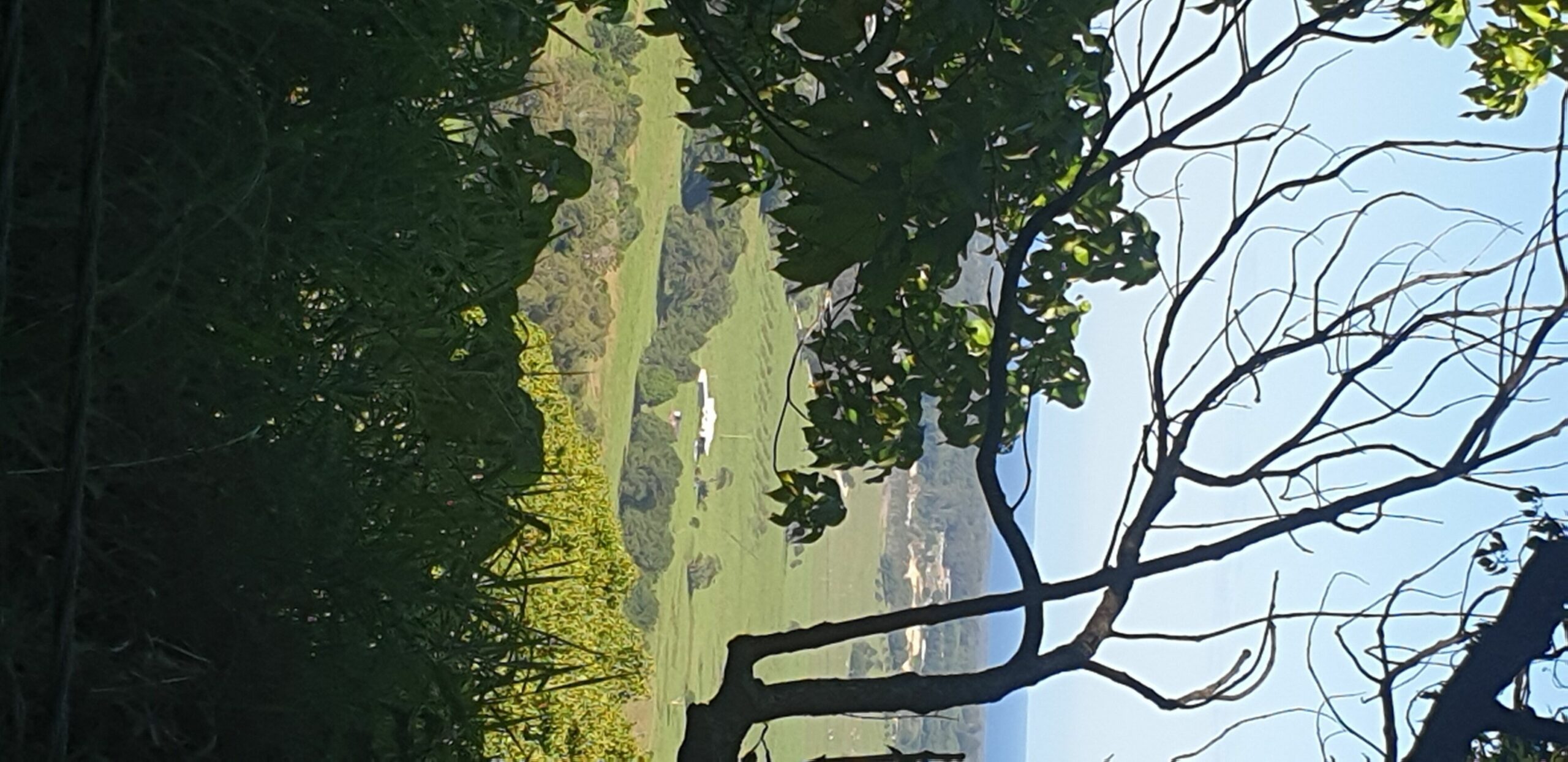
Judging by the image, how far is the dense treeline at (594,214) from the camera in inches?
1320

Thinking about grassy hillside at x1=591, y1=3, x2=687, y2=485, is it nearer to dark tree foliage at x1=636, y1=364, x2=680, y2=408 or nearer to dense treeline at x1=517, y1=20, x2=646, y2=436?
dark tree foliage at x1=636, y1=364, x2=680, y2=408

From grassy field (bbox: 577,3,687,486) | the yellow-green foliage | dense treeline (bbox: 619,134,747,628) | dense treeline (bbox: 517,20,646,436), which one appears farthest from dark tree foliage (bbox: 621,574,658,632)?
the yellow-green foliage

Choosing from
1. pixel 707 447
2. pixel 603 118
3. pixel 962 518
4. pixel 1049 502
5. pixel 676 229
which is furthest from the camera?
pixel 962 518

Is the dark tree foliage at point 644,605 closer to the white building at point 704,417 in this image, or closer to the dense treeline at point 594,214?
the dense treeline at point 594,214

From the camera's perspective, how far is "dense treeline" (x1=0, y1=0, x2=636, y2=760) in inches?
58.7

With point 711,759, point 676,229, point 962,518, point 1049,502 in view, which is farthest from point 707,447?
point 711,759

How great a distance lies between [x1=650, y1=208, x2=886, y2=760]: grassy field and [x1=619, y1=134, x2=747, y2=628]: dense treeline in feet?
3.17

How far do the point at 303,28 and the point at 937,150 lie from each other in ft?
3.18

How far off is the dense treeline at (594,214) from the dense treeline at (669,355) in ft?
10.8

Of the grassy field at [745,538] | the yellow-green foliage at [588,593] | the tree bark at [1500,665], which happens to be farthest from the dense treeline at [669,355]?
the tree bark at [1500,665]

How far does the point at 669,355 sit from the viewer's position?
44875 millimetres

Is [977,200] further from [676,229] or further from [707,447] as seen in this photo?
[707,447]

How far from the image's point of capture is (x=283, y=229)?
1.75 meters

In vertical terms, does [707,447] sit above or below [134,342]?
above
